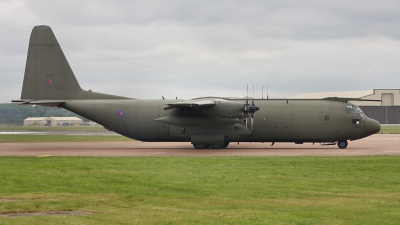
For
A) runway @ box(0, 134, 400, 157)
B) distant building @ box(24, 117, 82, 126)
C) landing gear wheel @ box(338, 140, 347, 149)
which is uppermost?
distant building @ box(24, 117, 82, 126)

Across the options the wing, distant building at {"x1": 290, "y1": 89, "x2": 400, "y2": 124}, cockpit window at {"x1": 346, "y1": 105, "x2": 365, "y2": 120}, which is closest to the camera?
the wing

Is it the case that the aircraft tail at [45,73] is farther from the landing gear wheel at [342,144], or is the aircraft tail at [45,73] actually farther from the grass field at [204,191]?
the landing gear wheel at [342,144]

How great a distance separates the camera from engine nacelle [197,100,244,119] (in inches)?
1502

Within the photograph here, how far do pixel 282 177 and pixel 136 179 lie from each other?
6006mm

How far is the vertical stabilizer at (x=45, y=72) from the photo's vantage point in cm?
4191

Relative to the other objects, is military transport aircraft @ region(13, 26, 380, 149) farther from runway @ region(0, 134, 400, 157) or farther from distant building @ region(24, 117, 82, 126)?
distant building @ region(24, 117, 82, 126)

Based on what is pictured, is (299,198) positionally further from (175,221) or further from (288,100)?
(288,100)

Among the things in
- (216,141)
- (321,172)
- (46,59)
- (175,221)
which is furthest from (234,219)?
(46,59)

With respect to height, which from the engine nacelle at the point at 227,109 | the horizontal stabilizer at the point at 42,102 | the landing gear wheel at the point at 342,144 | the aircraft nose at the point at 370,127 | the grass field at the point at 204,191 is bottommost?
the grass field at the point at 204,191

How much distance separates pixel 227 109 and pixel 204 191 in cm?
2057

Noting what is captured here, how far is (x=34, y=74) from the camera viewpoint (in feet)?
138

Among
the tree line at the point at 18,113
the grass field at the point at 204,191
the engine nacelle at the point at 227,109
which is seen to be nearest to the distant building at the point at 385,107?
the tree line at the point at 18,113

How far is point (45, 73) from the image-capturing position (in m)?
41.9

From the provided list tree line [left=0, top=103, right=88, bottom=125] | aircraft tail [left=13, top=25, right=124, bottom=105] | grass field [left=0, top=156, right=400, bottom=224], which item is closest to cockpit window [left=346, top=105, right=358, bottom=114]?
grass field [left=0, top=156, right=400, bottom=224]
